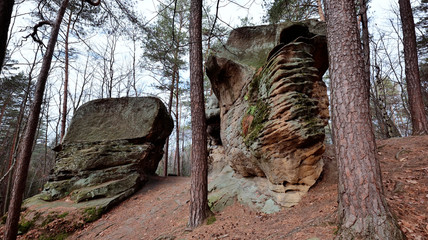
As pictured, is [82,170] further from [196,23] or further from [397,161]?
[397,161]

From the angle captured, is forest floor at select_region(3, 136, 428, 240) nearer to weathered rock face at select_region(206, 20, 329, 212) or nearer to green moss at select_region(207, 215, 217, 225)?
green moss at select_region(207, 215, 217, 225)

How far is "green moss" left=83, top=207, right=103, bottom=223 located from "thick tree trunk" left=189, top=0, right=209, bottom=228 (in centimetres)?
475

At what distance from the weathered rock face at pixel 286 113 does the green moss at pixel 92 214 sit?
5536mm

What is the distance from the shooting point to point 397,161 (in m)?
4.90

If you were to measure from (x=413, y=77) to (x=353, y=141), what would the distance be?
6.90 metres

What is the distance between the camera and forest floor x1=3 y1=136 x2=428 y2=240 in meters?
2.81

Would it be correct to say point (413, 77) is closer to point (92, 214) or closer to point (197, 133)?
point (197, 133)

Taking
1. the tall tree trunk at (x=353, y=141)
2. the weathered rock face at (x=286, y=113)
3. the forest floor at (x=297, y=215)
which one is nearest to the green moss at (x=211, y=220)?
the forest floor at (x=297, y=215)

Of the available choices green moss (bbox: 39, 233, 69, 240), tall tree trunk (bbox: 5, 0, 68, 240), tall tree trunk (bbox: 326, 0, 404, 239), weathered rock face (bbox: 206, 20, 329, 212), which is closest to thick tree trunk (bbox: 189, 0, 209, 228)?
weathered rock face (bbox: 206, 20, 329, 212)

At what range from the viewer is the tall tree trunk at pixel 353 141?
2350 mm

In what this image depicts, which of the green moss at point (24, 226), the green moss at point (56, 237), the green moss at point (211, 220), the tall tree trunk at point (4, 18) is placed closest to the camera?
the tall tree trunk at point (4, 18)

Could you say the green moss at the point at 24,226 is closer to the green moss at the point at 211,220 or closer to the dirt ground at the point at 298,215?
the dirt ground at the point at 298,215

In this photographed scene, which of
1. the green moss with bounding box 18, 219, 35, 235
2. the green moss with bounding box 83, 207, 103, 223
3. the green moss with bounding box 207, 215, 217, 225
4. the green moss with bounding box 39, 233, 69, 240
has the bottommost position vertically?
the green moss with bounding box 39, 233, 69, 240

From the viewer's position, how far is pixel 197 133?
5.14 metres
